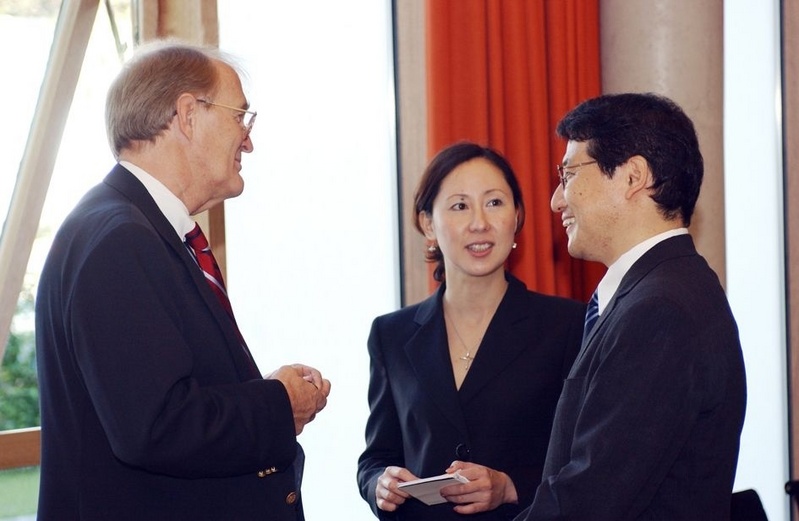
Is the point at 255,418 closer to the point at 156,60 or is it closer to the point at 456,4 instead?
the point at 156,60

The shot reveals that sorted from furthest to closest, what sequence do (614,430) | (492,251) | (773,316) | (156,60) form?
(773,316) → (492,251) → (156,60) → (614,430)

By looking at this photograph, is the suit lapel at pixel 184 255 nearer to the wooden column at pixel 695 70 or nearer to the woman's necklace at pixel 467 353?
the woman's necklace at pixel 467 353

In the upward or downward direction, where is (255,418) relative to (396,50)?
downward

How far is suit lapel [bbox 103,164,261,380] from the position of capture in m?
1.95

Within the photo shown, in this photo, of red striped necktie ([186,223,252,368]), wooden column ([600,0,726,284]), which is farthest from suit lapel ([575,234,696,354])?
wooden column ([600,0,726,284])

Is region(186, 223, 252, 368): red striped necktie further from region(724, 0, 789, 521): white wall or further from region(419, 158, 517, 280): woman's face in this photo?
region(724, 0, 789, 521): white wall

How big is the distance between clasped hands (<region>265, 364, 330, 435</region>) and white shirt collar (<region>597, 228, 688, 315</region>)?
2.16ft

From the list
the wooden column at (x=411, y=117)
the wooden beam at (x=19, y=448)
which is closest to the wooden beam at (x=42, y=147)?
the wooden beam at (x=19, y=448)

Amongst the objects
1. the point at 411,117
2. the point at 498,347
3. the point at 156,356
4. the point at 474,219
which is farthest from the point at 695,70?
the point at 156,356

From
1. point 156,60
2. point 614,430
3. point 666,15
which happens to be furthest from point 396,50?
point 614,430

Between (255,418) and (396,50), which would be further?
(396,50)

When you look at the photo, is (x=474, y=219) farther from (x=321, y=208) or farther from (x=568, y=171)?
(x=321, y=208)

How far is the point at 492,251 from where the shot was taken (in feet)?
9.21

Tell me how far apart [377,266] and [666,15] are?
5.08 ft
